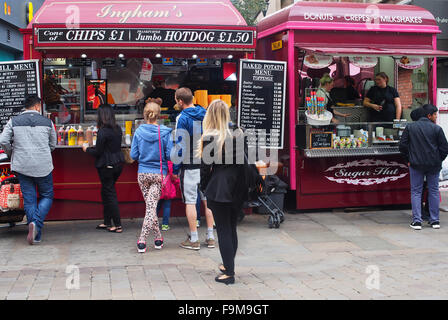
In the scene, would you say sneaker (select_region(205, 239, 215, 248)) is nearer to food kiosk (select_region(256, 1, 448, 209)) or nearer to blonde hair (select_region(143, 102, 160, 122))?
blonde hair (select_region(143, 102, 160, 122))

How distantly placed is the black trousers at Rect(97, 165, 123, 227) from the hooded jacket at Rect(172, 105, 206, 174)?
4.22 feet

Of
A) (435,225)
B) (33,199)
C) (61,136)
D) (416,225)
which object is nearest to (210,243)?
(33,199)

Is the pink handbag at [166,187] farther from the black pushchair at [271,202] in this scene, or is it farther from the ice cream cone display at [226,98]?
the ice cream cone display at [226,98]

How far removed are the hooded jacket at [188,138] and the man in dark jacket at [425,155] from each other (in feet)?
10.9

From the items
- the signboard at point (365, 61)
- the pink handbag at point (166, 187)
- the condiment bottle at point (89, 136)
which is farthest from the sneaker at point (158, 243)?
the signboard at point (365, 61)

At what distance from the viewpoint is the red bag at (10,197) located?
7988mm

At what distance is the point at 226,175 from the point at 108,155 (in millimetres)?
2847

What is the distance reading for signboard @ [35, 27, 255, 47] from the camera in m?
8.29

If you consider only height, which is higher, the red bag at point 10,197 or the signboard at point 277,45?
the signboard at point 277,45

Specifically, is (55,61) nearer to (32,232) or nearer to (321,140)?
(32,232)

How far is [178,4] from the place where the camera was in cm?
936

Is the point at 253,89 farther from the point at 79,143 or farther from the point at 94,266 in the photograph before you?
the point at 94,266

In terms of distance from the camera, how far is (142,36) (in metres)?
8.52

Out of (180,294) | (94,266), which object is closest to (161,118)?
(94,266)
